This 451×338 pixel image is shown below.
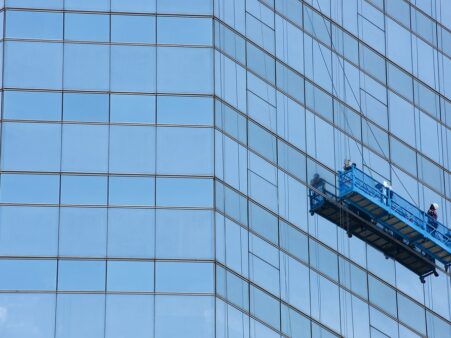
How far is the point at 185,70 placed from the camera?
75.3m

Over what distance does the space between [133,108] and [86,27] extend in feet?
12.9

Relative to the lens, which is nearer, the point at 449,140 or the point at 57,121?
the point at 57,121

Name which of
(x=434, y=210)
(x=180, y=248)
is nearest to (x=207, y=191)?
(x=180, y=248)

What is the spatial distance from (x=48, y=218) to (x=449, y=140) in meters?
22.6

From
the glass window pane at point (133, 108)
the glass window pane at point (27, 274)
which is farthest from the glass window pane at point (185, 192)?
the glass window pane at point (27, 274)

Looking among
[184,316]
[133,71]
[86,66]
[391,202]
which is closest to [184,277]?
[184,316]

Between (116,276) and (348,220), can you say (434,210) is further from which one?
(116,276)

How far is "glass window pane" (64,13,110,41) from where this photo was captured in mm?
75875

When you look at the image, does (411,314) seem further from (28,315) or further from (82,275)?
(28,315)

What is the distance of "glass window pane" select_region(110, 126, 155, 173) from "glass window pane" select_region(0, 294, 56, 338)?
231 inches

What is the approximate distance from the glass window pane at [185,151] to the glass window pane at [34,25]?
584cm

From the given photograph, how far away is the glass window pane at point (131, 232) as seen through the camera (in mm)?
72062

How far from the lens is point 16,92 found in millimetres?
74562

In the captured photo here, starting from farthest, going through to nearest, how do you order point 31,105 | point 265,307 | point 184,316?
1. point 31,105
2. point 265,307
3. point 184,316
